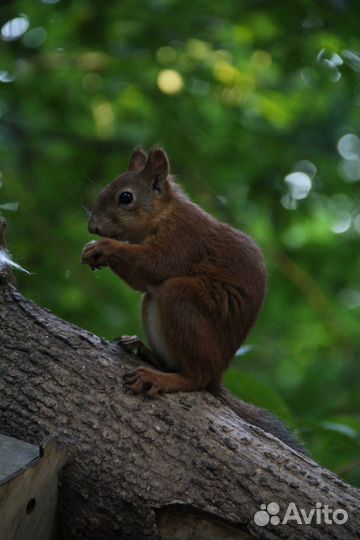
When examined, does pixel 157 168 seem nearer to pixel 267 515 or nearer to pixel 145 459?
pixel 145 459

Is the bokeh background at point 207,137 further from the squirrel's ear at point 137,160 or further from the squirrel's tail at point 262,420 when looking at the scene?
the squirrel's tail at point 262,420

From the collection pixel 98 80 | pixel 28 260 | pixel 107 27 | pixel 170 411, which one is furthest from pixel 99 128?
pixel 170 411

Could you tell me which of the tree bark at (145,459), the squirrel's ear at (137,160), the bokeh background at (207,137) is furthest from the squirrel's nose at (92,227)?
the tree bark at (145,459)

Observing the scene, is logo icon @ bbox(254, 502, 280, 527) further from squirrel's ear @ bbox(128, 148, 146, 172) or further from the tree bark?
squirrel's ear @ bbox(128, 148, 146, 172)

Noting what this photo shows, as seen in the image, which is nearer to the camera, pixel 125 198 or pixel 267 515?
pixel 267 515

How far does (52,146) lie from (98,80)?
1333mm

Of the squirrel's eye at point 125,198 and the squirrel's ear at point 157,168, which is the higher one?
the squirrel's ear at point 157,168

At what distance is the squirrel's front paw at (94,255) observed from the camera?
2979mm

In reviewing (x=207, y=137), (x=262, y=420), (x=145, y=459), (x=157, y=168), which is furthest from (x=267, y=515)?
(x=207, y=137)

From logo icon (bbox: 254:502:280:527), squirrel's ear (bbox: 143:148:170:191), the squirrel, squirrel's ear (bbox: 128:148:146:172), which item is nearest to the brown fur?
the squirrel

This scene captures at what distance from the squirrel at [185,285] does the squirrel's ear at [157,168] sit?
0.51 ft

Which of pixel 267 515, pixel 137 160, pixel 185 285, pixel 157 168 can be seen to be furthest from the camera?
pixel 137 160

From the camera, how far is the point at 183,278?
2.96 metres

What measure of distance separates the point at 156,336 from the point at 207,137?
3.53 metres
